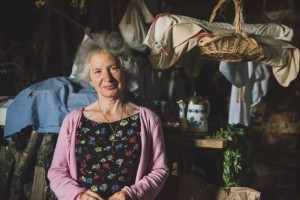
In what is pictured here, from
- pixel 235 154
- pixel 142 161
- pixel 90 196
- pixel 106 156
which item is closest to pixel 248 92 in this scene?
pixel 235 154

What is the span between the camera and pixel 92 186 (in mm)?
1678

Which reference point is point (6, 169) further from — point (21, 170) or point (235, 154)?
point (235, 154)

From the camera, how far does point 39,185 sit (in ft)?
6.89

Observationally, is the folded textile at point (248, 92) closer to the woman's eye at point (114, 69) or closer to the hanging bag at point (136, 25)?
the hanging bag at point (136, 25)

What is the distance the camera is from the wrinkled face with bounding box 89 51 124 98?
1.70 m

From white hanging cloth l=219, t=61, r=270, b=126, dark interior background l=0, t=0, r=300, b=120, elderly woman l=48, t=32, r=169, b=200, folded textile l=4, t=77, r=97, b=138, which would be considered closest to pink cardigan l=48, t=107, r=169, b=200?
elderly woman l=48, t=32, r=169, b=200

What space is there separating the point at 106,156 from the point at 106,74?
378mm

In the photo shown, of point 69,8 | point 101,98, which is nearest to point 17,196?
point 101,98

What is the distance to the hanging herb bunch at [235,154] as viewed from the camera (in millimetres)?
2104

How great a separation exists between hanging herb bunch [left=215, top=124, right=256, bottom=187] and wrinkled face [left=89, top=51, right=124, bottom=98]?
2.40ft

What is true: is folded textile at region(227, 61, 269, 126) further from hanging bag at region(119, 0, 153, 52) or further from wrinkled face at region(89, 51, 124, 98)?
wrinkled face at region(89, 51, 124, 98)

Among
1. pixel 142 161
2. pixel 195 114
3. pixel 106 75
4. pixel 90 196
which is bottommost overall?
pixel 90 196

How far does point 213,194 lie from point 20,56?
1848 millimetres

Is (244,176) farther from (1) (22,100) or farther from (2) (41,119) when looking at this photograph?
(1) (22,100)
